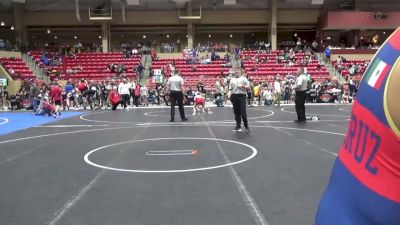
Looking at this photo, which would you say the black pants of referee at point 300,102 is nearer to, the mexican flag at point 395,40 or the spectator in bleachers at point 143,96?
the mexican flag at point 395,40

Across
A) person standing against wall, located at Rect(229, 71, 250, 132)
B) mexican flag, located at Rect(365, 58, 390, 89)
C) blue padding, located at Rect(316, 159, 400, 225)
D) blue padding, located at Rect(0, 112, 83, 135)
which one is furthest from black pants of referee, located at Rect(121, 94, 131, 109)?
mexican flag, located at Rect(365, 58, 390, 89)

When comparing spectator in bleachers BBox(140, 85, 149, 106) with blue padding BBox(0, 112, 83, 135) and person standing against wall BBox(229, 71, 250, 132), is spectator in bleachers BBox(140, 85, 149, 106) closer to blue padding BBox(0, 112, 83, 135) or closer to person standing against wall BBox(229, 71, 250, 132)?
blue padding BBox(0, 112, 83, 135)

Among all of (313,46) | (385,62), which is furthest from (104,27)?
(385,62)

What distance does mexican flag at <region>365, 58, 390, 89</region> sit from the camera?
1170 mm

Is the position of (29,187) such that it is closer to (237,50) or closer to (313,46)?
(237,50)

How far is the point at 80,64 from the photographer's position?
112ft

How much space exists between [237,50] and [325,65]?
717 cm

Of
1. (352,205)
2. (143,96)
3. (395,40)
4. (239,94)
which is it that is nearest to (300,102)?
(239,94)

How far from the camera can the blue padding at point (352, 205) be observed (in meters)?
1.19

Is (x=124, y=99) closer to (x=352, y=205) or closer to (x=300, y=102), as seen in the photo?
(x=300, y=102)

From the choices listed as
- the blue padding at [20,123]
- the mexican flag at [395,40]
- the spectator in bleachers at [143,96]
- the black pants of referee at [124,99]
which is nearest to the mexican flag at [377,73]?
the mexican flag at [395,40]

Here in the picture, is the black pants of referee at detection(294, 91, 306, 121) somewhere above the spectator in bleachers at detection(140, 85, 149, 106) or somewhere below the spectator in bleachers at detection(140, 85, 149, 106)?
above

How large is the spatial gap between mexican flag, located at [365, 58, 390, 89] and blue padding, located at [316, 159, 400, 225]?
0.31m

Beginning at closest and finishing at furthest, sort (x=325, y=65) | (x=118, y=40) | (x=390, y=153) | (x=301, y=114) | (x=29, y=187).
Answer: (x=390, y=153)
(x=29, y=187)
(x=301, y=114)
(x=325, y=65)
(x=118, y=40)
